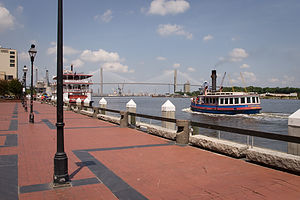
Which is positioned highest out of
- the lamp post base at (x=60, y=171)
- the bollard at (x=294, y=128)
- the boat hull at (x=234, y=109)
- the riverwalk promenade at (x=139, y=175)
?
the bollard at (x=294, y=128)

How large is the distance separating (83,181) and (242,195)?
3174 mm

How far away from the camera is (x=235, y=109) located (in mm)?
47562

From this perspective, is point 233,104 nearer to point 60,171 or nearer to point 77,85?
point 77,85

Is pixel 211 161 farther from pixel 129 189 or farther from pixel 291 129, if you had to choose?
pixel 129 189

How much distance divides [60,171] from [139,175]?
1.72 m

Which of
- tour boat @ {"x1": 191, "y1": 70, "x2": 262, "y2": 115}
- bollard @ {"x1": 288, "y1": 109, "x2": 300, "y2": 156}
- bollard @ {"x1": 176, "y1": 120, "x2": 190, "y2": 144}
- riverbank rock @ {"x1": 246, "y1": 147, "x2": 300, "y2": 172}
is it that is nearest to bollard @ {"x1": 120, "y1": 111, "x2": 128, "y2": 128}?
bollard @ {"x1": 176, "y1": 120, "x2": 190, "y2": 144}

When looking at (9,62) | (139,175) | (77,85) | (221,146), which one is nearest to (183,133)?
(221,146)

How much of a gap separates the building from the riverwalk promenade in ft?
493

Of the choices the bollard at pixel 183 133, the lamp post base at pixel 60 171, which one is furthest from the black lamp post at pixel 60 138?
the bollard at pixel 183 133

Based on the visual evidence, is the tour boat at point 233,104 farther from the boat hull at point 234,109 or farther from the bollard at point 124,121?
the bollard at point 124,121

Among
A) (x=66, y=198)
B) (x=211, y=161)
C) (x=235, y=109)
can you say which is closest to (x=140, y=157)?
(x=211, y=161)

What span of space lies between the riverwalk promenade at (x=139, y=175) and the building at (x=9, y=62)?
150 metres

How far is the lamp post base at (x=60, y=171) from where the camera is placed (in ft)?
18.6

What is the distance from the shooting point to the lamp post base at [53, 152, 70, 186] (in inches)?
223
